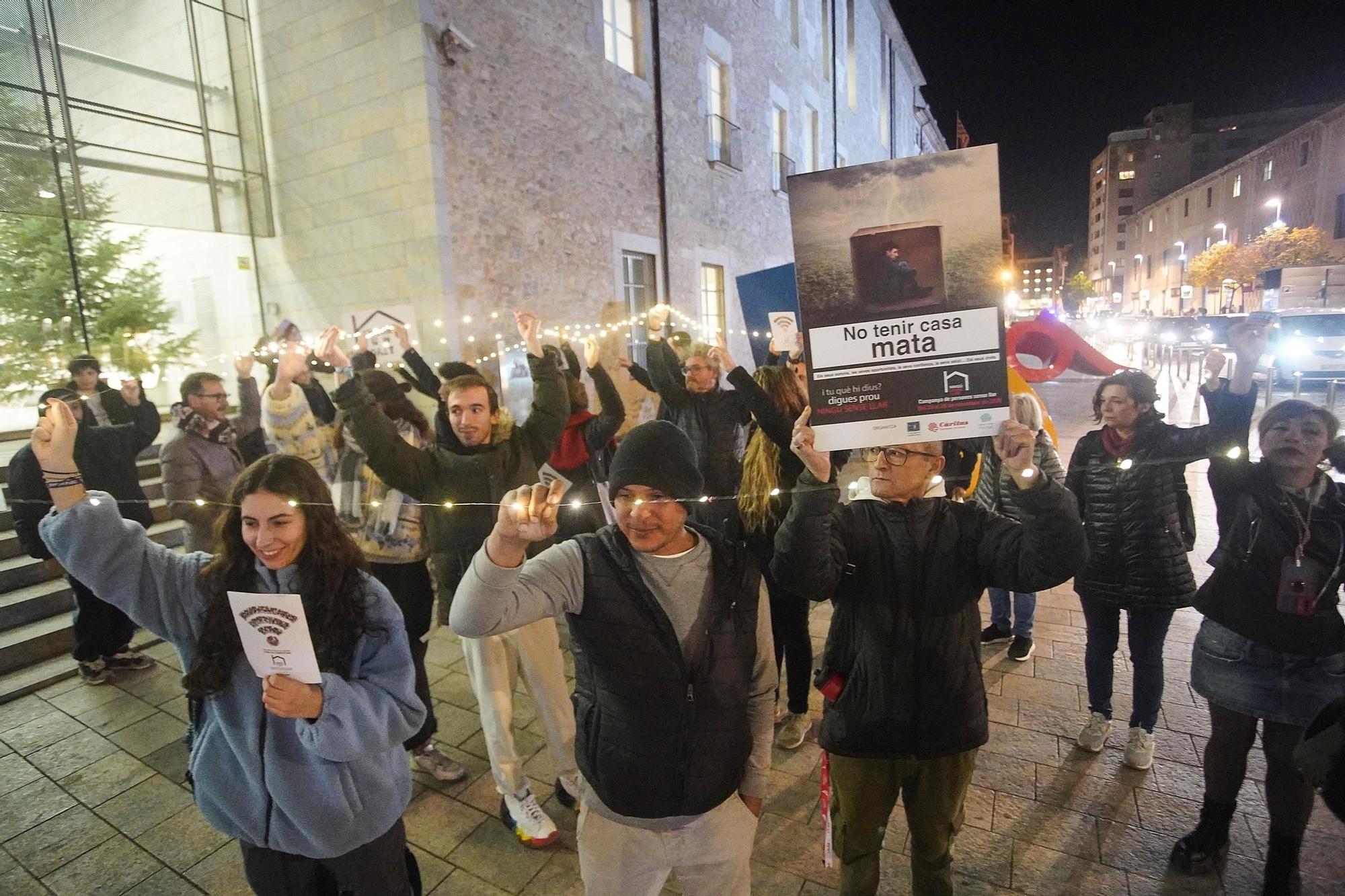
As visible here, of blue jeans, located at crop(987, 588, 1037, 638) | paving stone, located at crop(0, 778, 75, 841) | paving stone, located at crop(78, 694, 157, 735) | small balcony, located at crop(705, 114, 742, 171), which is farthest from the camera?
small balcony, located at crop(705, 114, 742, 171)

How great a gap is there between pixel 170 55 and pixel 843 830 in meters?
11.0

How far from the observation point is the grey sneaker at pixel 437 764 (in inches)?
139

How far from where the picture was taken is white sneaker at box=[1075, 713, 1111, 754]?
3.47m

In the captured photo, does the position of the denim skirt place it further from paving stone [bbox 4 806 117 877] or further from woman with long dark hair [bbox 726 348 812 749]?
paving stone [bbox 4 806 117 877]

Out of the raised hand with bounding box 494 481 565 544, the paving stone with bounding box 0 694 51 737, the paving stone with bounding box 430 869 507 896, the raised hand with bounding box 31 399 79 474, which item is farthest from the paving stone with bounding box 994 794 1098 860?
the paving stone with bounding box 0 694 51 737

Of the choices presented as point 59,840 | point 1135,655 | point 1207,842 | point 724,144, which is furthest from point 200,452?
point 724,144

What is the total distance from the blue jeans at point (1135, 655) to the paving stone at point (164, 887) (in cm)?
434

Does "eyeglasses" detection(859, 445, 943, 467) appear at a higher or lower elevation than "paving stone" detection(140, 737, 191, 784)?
higher

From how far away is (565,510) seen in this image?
4.84 meters

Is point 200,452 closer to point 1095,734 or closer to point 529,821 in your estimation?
point 529,821

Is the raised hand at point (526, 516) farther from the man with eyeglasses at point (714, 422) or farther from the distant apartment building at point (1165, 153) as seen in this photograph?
the distant apartment building at point (1165, 153)

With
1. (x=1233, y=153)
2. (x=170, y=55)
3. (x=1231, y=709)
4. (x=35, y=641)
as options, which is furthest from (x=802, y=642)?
(x=1233, y=153)

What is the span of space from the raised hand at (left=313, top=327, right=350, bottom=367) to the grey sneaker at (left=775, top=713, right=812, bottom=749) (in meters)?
3.04

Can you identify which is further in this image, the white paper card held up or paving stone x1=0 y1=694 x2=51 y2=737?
paving stone x1=0 y1=694 x2=51 y2=737
